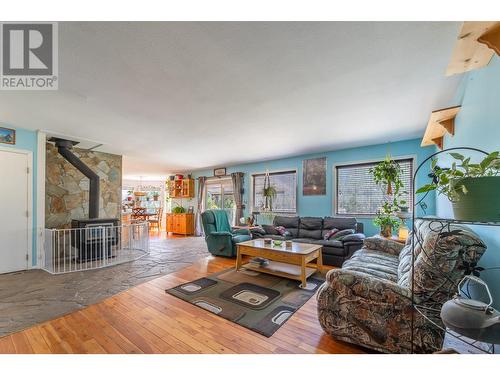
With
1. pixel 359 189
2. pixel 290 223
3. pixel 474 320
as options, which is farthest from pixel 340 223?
pixel 474 320

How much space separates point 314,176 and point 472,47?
13.2ft

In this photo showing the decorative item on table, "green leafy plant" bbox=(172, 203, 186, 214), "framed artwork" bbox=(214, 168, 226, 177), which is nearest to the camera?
the decorative item on table

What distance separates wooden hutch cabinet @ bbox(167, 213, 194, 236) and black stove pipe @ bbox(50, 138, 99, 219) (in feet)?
11.2

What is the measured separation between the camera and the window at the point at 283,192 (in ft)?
18.8

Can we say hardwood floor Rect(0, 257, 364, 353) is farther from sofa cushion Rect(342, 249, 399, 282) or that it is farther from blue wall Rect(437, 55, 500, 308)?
blue wall Rect(437, 55, 500, 308)

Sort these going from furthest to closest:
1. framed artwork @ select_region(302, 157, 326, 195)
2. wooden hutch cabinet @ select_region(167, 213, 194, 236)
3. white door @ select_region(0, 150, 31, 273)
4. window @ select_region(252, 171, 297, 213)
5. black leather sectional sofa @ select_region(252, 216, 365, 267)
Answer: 1. wooden hutch cabinet @ select_region(167, 213, 194, 236)
2. window @ select_region(252, 171, 297, 213)
3. framed artwork @ select_region(302, 157, 326, 195)
4. black leather sectional sofa @ select_region(252, 216, 365, 267)
5. white door @ select_region(0, 150, 31, 273)

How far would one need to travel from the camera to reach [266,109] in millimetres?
2793

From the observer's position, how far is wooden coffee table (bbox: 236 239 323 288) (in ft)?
9.56

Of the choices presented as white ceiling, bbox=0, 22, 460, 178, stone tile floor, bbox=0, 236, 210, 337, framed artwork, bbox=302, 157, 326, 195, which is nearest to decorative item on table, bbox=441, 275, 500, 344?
white ceiling, bbox=0, 22, 460, 178

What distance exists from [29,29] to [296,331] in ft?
10.6

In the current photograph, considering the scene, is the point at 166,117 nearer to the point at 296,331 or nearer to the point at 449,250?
the point at 296,331

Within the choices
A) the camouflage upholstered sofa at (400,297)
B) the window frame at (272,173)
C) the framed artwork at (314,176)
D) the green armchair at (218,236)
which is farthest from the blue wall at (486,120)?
the window frame at (272,173)

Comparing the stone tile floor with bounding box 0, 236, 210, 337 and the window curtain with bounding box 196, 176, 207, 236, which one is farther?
the window curtain with bounding box 196, 176, 207, 236

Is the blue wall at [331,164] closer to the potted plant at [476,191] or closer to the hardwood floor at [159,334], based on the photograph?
the hardwood floor at [159,334]
